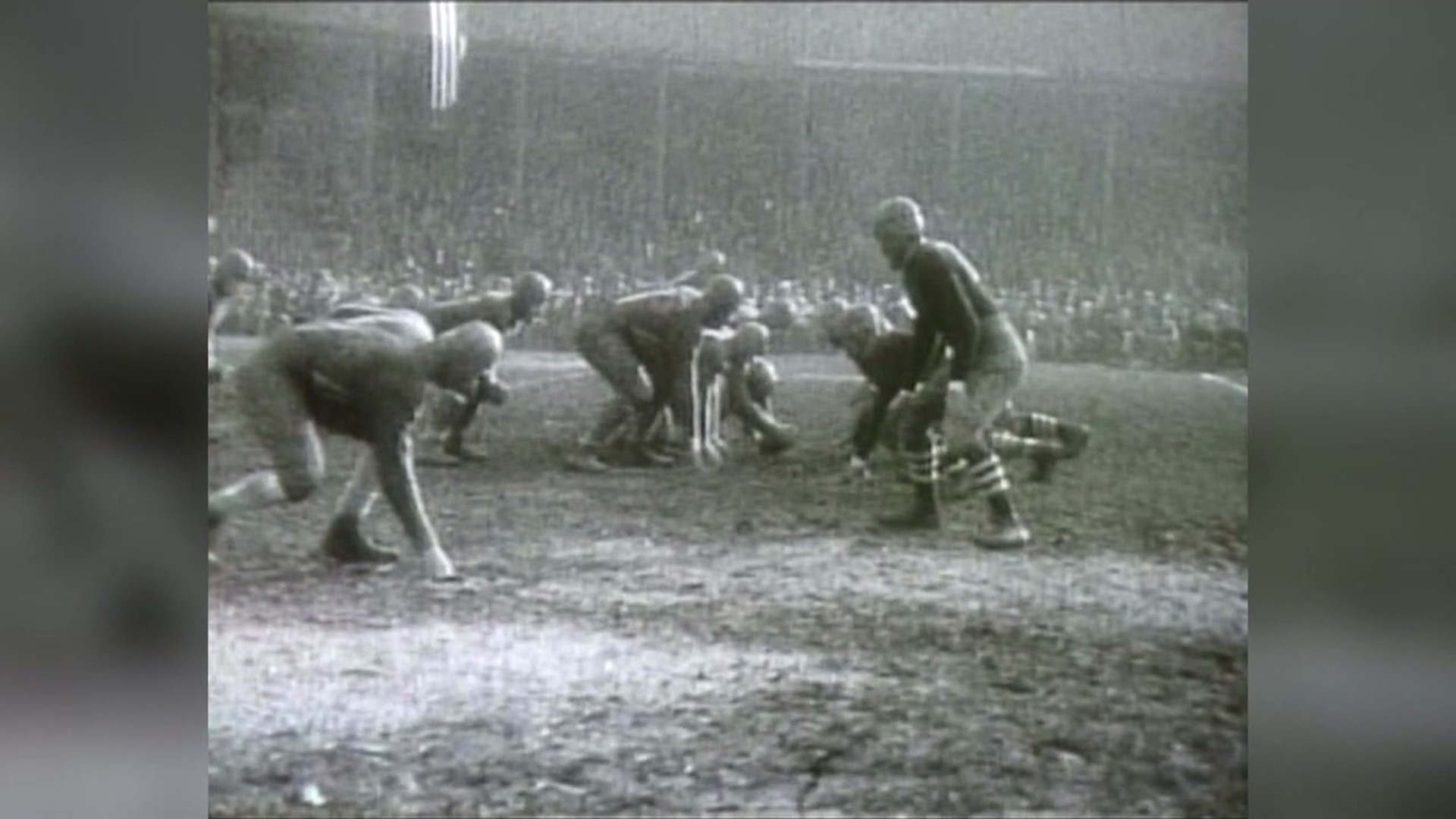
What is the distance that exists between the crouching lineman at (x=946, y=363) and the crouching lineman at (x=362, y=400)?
373 millimetres

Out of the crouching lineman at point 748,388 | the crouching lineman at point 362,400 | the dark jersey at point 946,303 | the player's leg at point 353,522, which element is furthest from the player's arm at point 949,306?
the player's leg at point 353,522

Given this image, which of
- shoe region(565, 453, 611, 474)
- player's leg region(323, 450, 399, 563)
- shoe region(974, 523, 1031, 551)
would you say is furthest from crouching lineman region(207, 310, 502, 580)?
shoe region(974, 523, 1031, 551)

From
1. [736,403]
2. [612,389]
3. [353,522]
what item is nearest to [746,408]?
[736,403]

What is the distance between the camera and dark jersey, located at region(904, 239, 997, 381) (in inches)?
44.9

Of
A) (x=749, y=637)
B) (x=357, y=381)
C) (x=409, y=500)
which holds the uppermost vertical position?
(x=357, y=381)

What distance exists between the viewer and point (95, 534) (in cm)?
50

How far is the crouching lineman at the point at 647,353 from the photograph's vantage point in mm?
1137

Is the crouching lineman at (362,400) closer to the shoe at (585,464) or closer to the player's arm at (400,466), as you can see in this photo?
the player's arm at (400,466)

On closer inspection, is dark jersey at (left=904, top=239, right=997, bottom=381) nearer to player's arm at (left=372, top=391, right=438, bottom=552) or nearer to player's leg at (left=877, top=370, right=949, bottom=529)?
player's leg at (left=877, top=370, right=949, bottom=529)

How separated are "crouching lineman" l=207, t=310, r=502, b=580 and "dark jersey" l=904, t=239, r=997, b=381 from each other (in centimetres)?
38

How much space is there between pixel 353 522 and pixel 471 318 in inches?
8.2

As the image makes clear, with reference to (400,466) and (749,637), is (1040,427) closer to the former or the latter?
(749,637)

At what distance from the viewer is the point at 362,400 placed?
1143 mm

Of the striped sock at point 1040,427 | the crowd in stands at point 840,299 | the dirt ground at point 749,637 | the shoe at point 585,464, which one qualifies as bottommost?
the dirt ground at point 749,637
